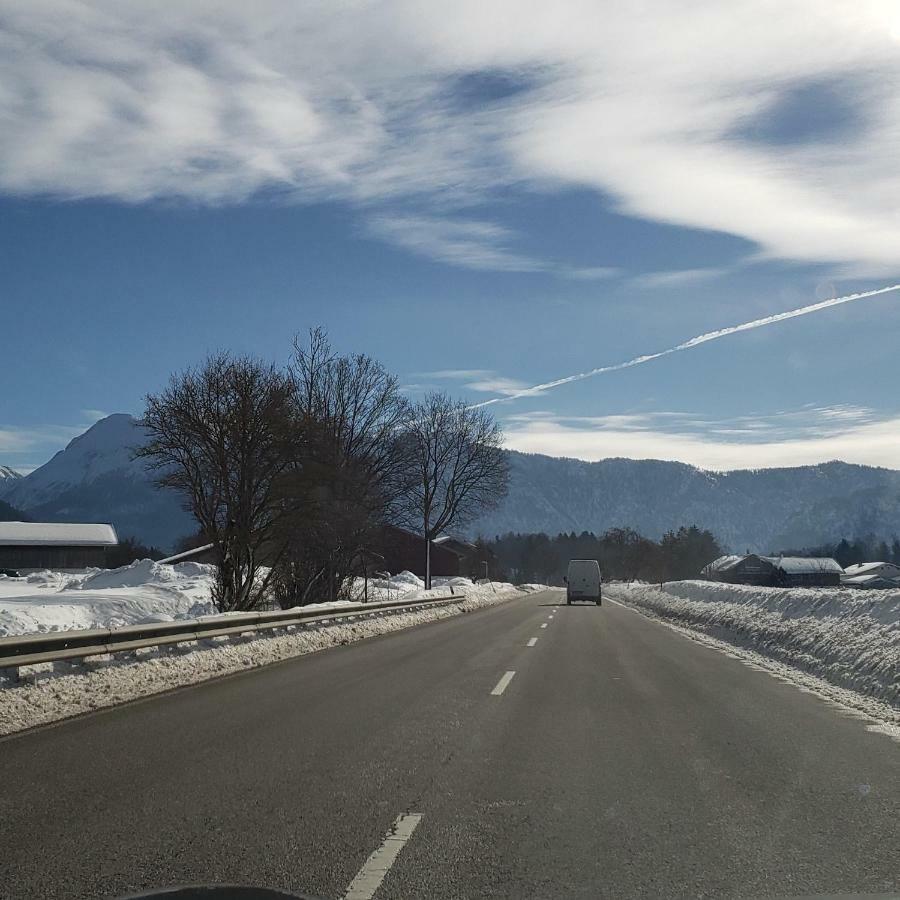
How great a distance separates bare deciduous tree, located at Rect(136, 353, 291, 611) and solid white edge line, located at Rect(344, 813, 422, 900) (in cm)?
2357


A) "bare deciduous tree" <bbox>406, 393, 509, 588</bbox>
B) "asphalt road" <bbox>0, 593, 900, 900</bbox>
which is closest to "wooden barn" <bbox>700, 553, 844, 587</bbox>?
"bare deciduous tree" <bbox>406, 393, 509, 588</bbox>

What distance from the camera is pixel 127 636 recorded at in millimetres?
13578

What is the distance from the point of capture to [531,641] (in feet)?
73.4

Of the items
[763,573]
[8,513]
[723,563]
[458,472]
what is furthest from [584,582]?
[8,513]

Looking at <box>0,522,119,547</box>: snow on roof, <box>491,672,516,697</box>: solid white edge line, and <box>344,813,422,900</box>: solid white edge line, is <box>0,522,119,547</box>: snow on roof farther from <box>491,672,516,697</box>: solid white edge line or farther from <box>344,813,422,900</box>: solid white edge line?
<box>344,813,422,900</box>: solid white edge line

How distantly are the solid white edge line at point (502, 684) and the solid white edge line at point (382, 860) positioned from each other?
20.7ft

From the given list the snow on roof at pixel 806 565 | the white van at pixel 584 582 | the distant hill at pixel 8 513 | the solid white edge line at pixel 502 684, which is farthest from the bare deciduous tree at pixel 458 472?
the distant hill at pixel 8 513

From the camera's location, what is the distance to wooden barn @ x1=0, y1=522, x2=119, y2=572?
74.7 m

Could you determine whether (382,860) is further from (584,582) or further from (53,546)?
(53,546)

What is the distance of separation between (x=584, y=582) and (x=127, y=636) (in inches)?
1634

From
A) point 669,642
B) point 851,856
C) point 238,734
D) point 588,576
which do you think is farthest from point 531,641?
point 588,576

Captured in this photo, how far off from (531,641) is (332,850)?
17251mm

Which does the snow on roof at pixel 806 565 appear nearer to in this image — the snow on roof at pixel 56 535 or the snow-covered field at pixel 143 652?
the snow on roof at pixel 56 535

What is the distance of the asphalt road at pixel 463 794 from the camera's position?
5098 mm
